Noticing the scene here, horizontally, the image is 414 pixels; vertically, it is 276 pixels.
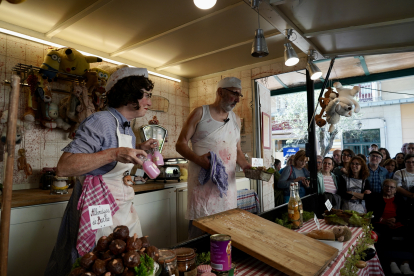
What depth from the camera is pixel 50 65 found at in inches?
120

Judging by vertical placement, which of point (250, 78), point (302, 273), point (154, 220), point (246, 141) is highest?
point (250, 78)

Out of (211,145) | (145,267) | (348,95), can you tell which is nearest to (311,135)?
(348,95)

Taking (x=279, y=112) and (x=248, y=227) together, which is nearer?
(x=248, y=227)

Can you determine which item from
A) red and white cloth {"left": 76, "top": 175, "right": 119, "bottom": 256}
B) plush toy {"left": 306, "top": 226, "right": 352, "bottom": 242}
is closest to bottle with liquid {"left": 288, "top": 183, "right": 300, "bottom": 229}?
plush toy {"left": 306, "top": 226, "right": 352, "bottom": 242}

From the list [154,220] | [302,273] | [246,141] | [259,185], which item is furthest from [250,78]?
[302,273]

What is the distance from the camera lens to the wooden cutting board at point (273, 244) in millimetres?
1161

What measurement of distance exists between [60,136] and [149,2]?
6.40ft

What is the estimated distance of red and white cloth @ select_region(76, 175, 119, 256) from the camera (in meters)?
1.31

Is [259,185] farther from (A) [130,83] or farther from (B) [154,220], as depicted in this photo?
(A) [130,83]

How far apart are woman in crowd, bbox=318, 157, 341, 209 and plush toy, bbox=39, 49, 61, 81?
3.29 metres

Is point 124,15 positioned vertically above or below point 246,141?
above

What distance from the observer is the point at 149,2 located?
8.66 ft

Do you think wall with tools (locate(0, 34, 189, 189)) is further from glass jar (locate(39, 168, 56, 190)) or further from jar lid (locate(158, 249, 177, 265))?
jar lid (locate(158, 249, 177, 265))

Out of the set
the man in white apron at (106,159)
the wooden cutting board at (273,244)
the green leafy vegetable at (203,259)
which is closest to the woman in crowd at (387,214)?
the wooden cutting board at (273,244)
